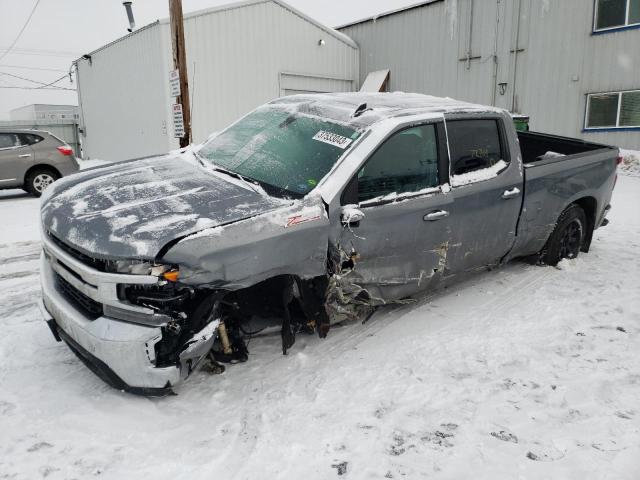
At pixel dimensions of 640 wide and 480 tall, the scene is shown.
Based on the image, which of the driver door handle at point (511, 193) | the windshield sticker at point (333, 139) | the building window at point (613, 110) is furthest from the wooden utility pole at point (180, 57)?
the building window at point (613, 110)

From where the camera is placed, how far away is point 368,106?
3.92 m

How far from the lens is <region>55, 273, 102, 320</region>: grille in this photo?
2803mm

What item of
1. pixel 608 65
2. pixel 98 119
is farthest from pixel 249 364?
pixel 98 119

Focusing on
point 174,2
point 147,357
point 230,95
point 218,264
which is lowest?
point 147,357

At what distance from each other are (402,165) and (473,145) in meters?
A: 0.88

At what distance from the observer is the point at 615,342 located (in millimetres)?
3664

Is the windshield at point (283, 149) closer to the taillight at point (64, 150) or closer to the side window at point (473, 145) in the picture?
the side window at point (473, 145)

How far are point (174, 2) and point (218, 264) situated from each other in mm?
7796

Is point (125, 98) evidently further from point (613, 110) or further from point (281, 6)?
point (613, 110)

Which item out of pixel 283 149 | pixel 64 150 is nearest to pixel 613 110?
pixel 283 149

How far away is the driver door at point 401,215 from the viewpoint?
11.0 feet

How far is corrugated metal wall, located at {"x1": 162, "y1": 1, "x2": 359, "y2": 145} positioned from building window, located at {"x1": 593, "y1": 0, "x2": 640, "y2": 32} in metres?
8.25

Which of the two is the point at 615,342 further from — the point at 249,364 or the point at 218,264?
the point at 218,264

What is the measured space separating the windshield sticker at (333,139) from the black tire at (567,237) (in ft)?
8.92
